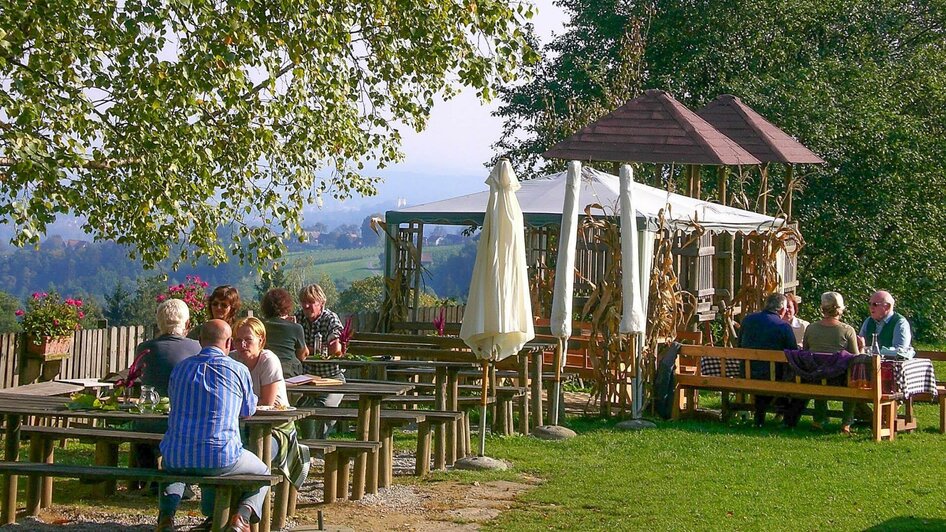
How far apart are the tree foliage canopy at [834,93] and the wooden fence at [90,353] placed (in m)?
15.6

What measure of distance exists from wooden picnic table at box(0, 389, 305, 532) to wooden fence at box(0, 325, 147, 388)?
17.2 ft

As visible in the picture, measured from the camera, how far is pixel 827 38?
33719 millimetres

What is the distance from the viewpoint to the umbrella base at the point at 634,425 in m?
13.6

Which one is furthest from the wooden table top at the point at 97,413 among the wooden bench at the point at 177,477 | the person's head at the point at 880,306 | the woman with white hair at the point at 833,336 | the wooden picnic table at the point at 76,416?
the person's head at the point at 880,306

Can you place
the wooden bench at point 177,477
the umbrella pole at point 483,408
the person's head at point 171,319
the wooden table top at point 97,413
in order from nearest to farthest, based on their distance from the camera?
the wooden bench at point 177,477
the wooden table top at point 97,413
the person's head at point 171,319
the umbrella pole at point 483,408

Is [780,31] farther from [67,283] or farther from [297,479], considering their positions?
[67,283]

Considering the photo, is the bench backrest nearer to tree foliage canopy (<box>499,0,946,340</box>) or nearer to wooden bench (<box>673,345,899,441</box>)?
wooden bench (<box>673,345,899,441</box>)

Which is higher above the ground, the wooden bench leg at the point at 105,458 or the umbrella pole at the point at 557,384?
the umbrella pole at the point at 557,384

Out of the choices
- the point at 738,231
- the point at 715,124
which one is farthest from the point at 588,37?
the point at 738,231

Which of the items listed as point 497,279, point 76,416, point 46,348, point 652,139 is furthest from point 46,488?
point 652,139

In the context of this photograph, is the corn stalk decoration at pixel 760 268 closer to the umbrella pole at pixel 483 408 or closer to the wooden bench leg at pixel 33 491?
the umbrella pole at pixel 483 408

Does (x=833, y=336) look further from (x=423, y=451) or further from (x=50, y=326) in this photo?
(x=50, y=326)

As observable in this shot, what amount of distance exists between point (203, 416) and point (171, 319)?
6.27ft

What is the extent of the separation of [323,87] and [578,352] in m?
4.38
